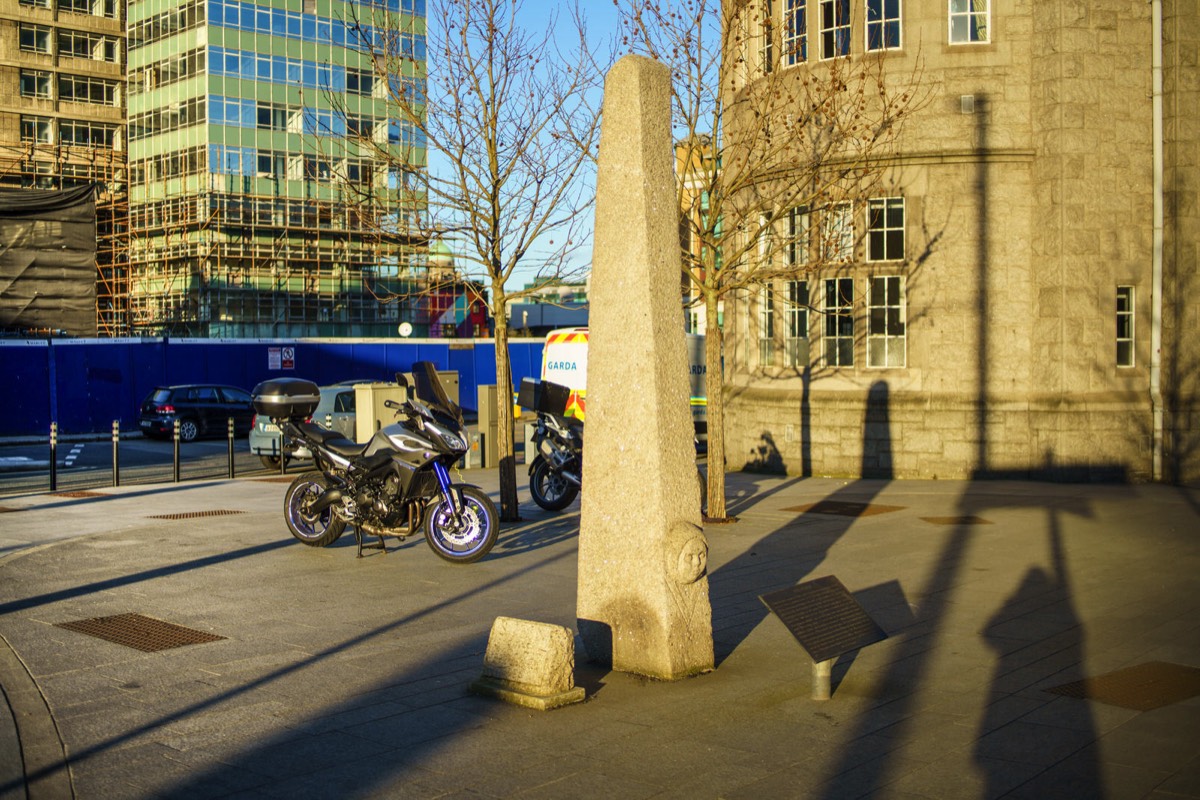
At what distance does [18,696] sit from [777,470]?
14456mm

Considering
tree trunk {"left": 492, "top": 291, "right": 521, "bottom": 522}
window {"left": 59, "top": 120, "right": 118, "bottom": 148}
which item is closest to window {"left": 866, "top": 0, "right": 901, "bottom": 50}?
tree trunk {"left": 492, "top": 291, "right": 521, "bottom": 522}

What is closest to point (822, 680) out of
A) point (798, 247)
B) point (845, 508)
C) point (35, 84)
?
point (845, 508)

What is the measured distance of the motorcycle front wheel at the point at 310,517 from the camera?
1229 centimetres

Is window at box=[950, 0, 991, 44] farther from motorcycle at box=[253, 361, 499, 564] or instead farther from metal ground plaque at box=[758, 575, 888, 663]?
metal ground plaque at box=[758, 575, 888, 663]

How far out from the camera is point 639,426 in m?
7.29

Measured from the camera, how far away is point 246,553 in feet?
40.4

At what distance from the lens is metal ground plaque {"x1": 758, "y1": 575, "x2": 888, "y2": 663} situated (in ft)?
21.3

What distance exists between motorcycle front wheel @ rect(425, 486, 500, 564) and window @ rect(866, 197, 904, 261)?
965 cm

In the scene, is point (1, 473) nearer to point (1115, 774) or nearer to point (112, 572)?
point (112, 572)

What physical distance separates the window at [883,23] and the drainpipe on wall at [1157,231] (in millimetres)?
3655

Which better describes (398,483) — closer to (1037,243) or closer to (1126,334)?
(1037,243)

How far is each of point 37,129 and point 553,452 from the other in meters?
65.7

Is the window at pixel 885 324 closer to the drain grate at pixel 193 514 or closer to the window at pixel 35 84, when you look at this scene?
the drain grate at pixel 193 514

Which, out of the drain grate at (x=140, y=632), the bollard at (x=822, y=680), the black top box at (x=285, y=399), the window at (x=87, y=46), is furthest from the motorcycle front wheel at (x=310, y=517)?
the window at (x=87, y=46)
